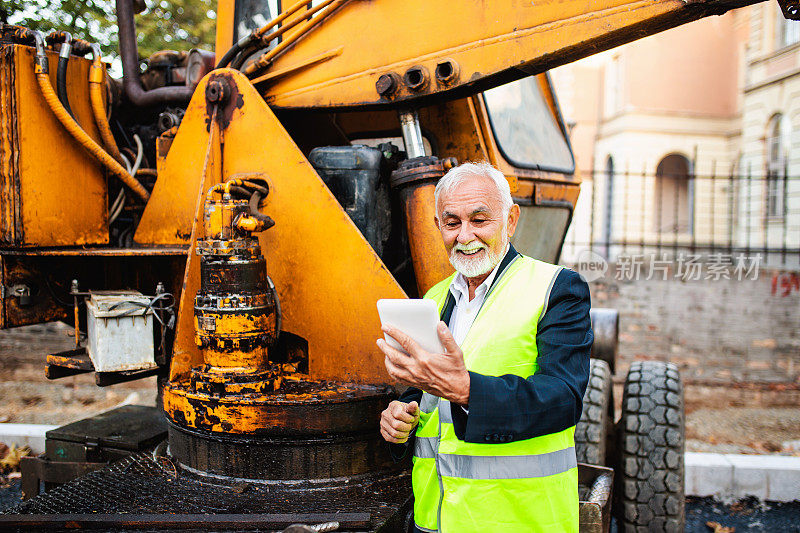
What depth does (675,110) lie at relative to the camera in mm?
21906

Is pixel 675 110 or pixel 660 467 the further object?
pixel 675 110

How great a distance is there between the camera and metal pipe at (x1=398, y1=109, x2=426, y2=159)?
2789 mm

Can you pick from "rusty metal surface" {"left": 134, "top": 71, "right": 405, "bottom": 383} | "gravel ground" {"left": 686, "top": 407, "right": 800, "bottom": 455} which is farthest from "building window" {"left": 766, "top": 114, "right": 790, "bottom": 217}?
"rusty metal surface" {"left": 134, "top": 71, "right": 405, "bottom": 383}

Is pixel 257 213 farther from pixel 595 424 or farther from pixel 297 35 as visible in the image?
pixel 595 424

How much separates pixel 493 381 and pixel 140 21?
7.59m

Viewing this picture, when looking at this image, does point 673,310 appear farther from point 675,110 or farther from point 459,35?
point 675,110

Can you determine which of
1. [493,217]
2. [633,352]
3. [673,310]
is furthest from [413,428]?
[673,310]

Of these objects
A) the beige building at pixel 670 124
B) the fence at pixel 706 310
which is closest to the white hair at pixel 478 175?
the fence at pixel 706 310

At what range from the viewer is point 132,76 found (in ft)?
11.8

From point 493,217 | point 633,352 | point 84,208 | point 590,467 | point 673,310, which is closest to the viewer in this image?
point 493,217

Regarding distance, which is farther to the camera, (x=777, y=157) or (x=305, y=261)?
(x=777, y=157)

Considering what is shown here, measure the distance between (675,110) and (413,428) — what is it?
2270cm

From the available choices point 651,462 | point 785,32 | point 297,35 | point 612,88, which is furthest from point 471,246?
point 612,88

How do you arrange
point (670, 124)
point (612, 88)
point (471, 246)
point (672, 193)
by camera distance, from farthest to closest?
point (672, 193) < point (612, 88) < point (670, 124) < point (471, 246)
